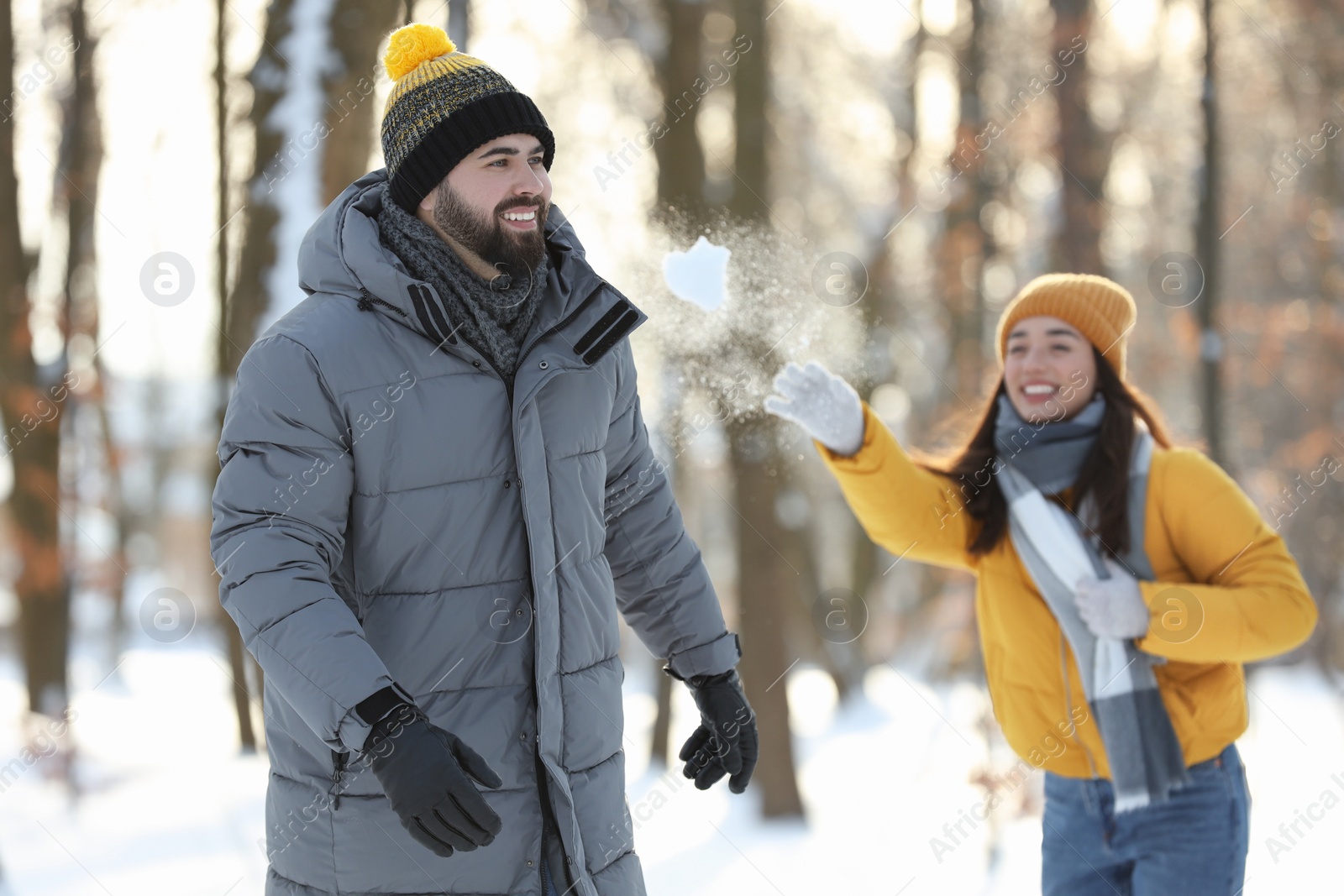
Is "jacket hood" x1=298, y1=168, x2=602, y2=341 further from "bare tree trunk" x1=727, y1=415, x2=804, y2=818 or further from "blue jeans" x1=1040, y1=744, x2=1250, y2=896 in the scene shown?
"bare tree trunk" x1=727, y1=415, x2=804, y2=818

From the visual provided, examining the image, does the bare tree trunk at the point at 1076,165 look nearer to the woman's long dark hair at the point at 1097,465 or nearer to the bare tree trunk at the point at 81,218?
the woman's long dark hair at the point at 1097,465

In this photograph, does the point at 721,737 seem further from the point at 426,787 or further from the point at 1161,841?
the point at 1161,841

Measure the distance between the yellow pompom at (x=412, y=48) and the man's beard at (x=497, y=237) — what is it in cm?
40

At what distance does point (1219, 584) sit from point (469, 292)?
70.8 inches

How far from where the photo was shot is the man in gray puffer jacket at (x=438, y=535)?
168 cm

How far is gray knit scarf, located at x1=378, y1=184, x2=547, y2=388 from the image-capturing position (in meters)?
1.99

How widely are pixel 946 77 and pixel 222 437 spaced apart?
11.0m

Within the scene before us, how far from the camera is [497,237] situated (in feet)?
6.77

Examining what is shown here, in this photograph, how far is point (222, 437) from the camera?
1.79 meters

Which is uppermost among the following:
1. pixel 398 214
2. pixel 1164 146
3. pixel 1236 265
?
pixel 1164 146

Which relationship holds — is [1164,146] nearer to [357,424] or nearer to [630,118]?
[630,118]

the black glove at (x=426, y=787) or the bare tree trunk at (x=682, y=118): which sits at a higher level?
the bare tree trunk at (x=682, y=118)

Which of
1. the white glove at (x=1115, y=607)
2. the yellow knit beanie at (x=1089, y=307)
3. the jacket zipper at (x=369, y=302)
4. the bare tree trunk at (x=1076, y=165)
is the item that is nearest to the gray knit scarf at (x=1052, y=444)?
the yellow knit beanie at (x=1089, y=307)

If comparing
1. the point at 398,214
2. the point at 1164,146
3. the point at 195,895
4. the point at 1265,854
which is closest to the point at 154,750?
the point at 195,895
